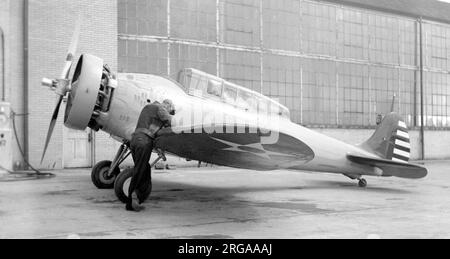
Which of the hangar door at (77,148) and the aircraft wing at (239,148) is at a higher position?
the aircraft wing at (239,148)

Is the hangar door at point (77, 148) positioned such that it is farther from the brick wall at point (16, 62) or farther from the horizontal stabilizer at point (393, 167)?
the horizontal stabilizer at point (393, 167)

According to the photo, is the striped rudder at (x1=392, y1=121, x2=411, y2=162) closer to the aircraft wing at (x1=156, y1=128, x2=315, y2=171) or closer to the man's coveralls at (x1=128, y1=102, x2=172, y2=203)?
the aircraft wing at (x1=156, y1=128, x2=315, y2=171)

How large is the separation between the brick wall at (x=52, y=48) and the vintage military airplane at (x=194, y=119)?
6.79 m

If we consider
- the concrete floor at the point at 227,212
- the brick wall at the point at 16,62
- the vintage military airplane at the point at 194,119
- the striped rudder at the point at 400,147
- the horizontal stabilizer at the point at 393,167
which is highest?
the brick wall at the point at 16,62

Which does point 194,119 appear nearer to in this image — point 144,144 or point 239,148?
point 239,148

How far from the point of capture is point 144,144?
22.1ft

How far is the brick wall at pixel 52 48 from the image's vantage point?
15.7 meters

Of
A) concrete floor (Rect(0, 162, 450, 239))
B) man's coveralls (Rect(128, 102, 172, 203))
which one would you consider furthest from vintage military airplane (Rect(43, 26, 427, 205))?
concrete floor (Rect(0, 162, 450, 239))

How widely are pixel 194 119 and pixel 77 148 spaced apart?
955cm

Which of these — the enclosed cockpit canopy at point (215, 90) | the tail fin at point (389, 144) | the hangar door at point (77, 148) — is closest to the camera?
the enclosed cockpit canopy at point (215, 90)

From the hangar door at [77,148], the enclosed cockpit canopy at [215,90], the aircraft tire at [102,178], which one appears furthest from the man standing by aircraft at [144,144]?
the hangar door at [77,148]

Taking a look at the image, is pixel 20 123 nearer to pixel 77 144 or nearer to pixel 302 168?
pixel 77 144

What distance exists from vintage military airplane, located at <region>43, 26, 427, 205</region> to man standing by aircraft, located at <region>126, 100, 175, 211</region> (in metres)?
0.21
